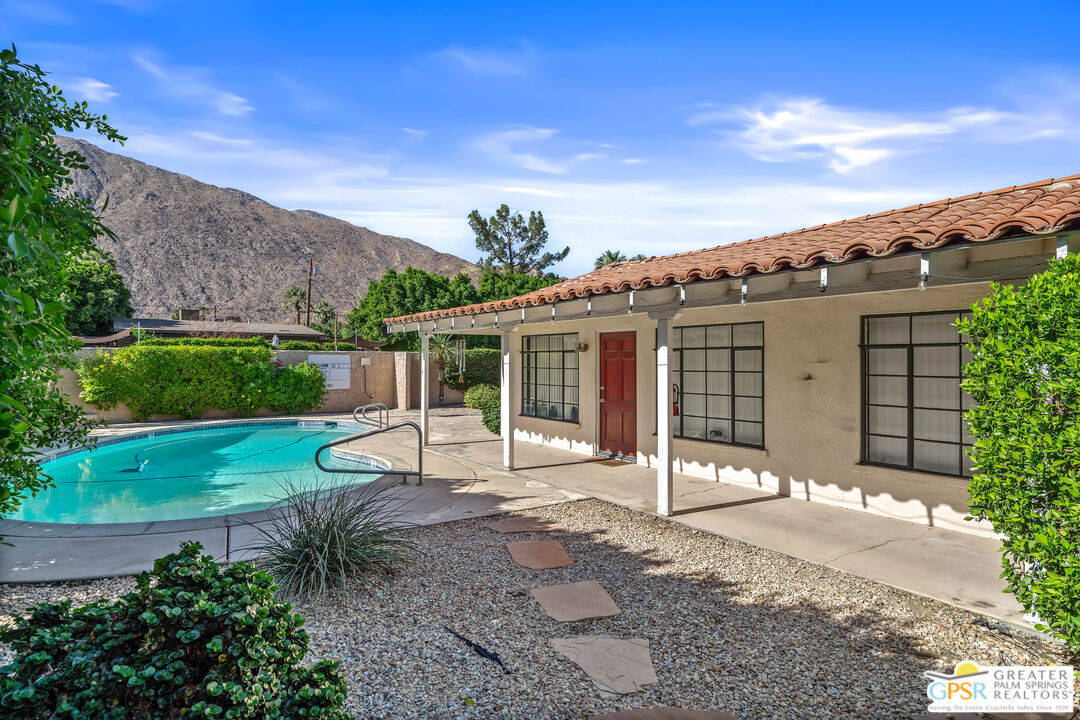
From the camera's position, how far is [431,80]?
13945 millimetres

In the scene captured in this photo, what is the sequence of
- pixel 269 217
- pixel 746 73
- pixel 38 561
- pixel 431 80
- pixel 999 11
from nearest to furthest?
pixel 38 561 → pixel 999 11 → pixel 746 73 → pixel 431 80 → pixel 269 217

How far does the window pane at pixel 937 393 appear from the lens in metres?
6.18

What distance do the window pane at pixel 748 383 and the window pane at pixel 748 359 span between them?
9cm

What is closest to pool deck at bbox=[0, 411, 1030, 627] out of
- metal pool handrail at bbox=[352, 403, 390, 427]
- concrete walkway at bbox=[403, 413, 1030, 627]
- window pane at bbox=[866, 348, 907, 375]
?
concrete walkway at bbox=[403, 413, 1030, 627]

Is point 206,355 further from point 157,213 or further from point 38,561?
point 157,213

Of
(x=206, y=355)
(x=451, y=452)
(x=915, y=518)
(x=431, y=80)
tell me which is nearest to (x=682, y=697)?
(x=915, y=518)

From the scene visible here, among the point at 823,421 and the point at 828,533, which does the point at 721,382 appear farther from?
the point at 828,533

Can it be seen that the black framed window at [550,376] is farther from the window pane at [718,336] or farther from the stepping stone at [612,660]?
the stepping stone at [612,660]

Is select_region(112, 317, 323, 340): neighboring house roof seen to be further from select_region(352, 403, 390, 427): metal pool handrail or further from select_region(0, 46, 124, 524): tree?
select_region(0, 46, 124, 524): tree

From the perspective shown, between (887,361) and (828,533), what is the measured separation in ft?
7.26

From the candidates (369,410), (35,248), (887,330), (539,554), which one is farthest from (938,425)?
(369,410)

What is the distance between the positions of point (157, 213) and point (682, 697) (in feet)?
369

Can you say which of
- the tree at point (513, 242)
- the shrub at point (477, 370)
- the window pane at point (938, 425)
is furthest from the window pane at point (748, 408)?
the tree at point (513, 242)

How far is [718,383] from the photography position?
837cm
